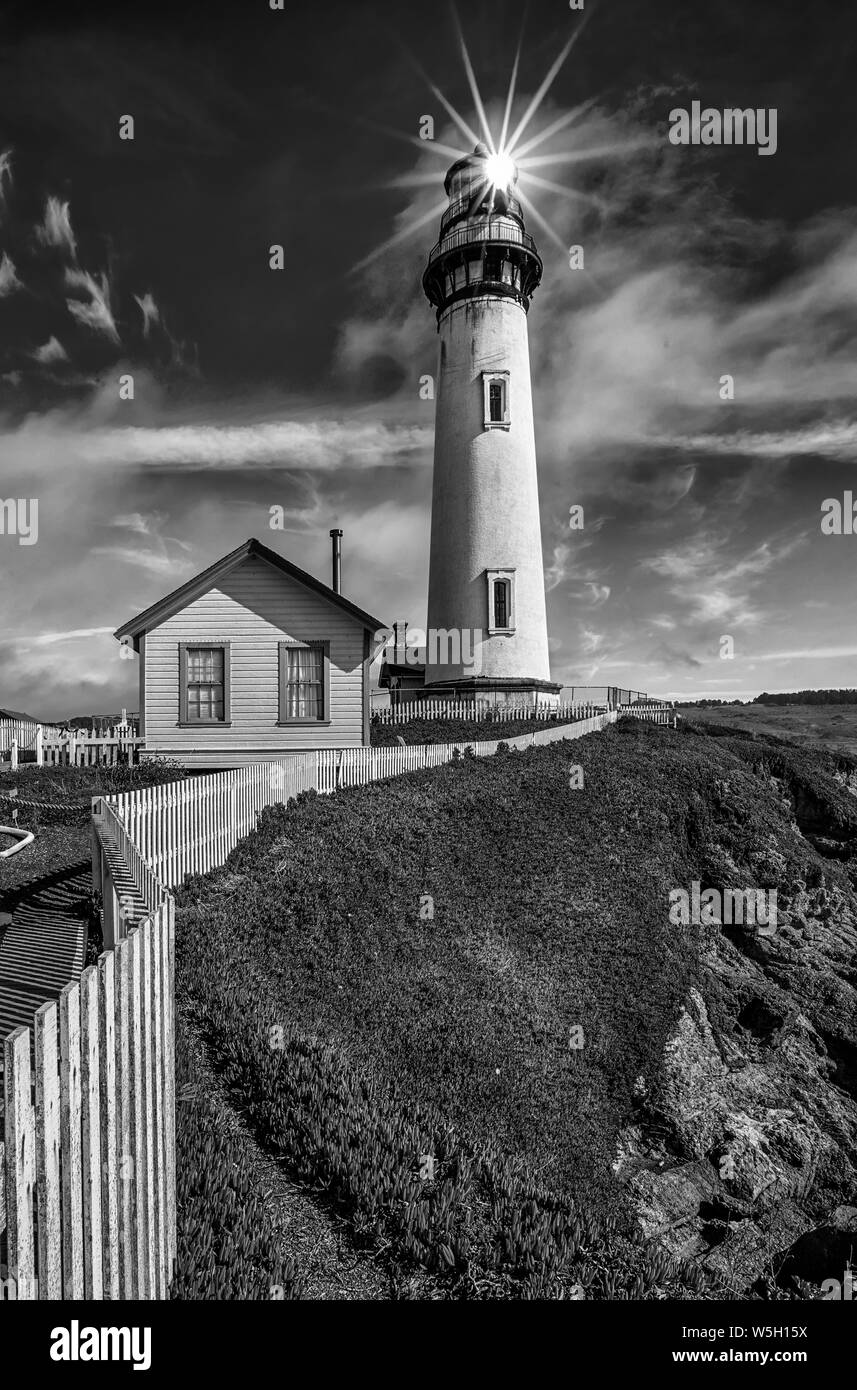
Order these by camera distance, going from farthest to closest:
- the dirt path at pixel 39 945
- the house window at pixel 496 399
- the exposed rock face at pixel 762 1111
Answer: the house window at pixel 496 399 → the exposed rock face at pixel 762 1111 → the dirt path at pixel 39 945

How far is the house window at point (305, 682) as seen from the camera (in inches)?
795

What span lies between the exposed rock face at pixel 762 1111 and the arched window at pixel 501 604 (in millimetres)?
15142

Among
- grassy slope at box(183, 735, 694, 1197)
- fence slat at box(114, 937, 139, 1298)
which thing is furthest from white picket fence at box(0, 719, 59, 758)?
fence slat at box(114, 937, 139, 1298)

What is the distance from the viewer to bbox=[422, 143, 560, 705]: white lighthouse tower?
32.3 meters

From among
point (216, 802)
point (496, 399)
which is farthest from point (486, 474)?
point (216, 802)

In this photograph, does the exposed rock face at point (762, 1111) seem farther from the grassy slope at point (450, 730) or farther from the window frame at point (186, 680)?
the window frame at point (186, 680)

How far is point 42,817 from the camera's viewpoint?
1631 centimetres

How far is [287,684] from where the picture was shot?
2022 centimetres

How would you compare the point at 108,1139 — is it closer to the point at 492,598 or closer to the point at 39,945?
the point at 39,945

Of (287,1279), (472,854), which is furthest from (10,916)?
(472,854)

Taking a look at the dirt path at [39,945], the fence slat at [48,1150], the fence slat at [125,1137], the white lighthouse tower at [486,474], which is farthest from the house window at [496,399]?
the fence slat at [48,1150]

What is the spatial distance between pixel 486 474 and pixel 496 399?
351 cm

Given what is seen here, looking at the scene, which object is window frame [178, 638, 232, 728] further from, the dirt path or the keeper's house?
the dirt path
